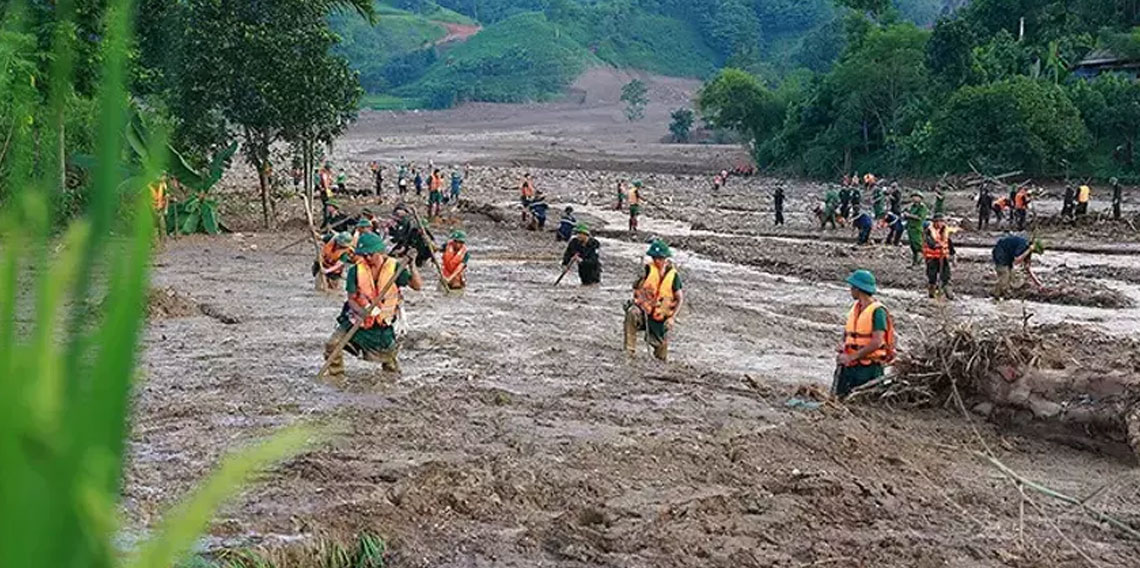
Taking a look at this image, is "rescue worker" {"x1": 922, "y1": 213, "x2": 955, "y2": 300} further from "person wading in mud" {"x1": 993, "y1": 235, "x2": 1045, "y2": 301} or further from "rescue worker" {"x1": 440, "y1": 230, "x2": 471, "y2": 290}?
"rescue worker" {"x1": 440, "y1": 230, "x2": 471, "y2": 290}

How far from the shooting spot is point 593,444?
934 cm

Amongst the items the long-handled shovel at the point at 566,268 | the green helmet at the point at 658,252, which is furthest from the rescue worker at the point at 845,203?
the green helmet at the point at 658,252

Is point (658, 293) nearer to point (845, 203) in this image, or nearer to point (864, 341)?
point (864, 341)

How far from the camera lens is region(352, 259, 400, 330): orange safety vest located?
11320mm

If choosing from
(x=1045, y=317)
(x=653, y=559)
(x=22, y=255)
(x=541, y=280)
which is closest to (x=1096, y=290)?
(x=1045, y=317)

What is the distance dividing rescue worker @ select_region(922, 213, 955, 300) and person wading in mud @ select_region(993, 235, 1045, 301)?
0.79 m

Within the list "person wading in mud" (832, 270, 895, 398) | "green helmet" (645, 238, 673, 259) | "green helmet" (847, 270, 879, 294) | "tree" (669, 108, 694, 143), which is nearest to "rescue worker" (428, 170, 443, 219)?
"green helmet" (645, 238, 673, 259)

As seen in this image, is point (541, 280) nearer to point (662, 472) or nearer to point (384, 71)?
point (662, 472)

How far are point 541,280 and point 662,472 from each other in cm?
1294

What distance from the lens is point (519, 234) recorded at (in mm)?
30547

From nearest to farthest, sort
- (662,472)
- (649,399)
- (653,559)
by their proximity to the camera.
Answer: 1. (653,559)
2. (662,472)
3. (649,399)

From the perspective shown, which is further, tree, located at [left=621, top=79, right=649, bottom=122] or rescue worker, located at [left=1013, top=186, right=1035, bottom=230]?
tree, located at [left=621, top=79, right=649, bottom=122]

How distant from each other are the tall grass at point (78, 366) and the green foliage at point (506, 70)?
11002 centimetres

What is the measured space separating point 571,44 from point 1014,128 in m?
77.4
